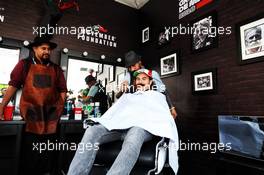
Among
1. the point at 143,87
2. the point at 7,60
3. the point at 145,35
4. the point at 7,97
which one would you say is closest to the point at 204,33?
the point at 143,87

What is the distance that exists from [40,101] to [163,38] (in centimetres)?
180

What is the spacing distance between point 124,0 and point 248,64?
7.24 ft

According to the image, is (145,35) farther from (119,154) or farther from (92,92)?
(119,154)

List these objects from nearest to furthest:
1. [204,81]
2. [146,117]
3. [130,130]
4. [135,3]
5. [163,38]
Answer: [130,130]
[146,117]
[204,81]
[163,38]
[135,3]

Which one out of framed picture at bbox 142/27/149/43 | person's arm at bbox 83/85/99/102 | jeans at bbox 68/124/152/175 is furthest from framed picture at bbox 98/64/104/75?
jeans at bbox 68/124/152/175

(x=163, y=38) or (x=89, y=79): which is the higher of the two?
(x=163, y=38)

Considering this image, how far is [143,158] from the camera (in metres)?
1.25

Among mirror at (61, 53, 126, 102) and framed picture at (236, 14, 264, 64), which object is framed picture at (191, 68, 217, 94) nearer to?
framed picture at (236, 14, 264, 64)

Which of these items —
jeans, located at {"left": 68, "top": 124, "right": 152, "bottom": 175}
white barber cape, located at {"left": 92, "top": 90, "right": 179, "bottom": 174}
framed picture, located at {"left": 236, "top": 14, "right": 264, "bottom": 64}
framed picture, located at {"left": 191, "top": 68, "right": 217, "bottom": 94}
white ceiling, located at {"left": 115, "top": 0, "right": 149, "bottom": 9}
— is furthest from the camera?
white ceiling, located at {"left": 115, "top": 0, "right": 149, "bottom": 9}

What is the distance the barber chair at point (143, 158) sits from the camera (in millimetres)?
1219

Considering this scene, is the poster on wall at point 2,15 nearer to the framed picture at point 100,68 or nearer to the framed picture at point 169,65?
the framed picture at point 100,68

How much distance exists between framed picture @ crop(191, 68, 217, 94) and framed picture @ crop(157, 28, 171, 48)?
0.68 meters

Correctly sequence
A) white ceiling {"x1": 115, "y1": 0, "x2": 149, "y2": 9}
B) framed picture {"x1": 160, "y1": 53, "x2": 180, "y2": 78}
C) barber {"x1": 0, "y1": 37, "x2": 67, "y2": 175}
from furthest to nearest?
white ceiling {"x1": 115, "y1": 0, "x2": 149, "y2": 9} < framed picture {"x1": 160, "y1": 53, "x2": 180, "y2": 78} < barber {"x1": 0, "y1": 37, "x2": 67, "y2": 175}

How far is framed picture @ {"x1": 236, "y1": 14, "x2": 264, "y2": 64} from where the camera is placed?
64.4 inches
